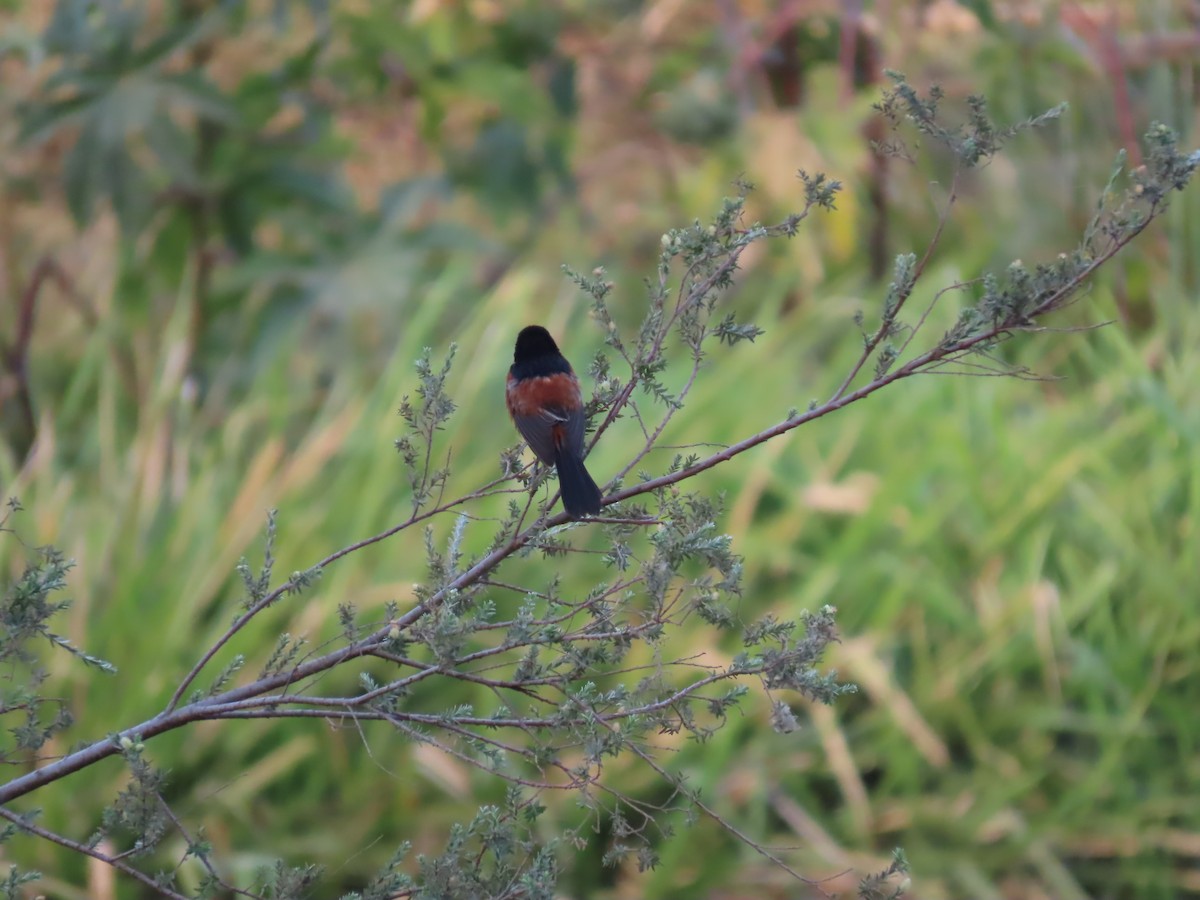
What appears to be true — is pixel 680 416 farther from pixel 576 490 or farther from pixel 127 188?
pixel 576 490

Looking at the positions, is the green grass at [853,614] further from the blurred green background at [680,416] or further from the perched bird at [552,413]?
the perched bird at [552,413]

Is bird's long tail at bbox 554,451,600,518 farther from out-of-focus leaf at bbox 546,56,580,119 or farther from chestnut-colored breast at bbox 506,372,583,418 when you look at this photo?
out-of-focus leaf at bbox 546,56,580,119

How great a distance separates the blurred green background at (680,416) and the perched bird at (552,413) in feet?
1.50

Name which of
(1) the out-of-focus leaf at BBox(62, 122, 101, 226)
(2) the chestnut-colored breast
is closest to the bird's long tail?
(2) the chestnut-colored breast

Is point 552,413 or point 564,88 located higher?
point 564,88

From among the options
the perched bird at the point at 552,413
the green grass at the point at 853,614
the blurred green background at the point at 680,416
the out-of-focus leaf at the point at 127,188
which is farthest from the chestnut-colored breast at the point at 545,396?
the out-of-focus leaf at the point at 127,188

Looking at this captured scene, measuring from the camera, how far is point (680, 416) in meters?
4.51

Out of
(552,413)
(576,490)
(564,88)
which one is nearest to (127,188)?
(564,88)

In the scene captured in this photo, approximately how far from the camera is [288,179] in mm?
5113

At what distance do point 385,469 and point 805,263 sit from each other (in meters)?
1.94

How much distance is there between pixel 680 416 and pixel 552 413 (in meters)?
2.12

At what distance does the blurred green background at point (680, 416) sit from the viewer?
11.7 feet

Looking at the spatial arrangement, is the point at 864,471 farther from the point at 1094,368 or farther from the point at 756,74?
the point at 756,74

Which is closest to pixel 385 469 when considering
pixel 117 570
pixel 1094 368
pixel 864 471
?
pixel 117 570
